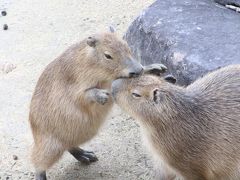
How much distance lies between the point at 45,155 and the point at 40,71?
1.72 m

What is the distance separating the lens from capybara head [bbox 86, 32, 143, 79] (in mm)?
4597

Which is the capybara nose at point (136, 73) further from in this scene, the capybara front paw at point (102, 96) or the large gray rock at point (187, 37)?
the large gray rock at point (187, 37)

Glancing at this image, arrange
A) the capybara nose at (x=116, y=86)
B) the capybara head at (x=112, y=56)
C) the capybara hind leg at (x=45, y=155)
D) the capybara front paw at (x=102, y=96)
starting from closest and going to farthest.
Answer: the capybara nose at (x=116, y=86)
the capybara head at (x=112, y=56)
the capybara front paw at (x=102, y=96)
the capybara hind leg at (x=45, y=155)

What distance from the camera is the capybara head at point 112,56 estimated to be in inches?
181

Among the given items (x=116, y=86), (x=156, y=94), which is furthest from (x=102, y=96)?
(x=156, y=94)

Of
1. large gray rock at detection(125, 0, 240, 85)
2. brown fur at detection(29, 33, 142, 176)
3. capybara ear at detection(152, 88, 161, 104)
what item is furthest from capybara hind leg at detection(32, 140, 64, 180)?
large gray rock at detection(125, 0, 240, 85)

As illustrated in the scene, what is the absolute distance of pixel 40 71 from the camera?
21.4 feet

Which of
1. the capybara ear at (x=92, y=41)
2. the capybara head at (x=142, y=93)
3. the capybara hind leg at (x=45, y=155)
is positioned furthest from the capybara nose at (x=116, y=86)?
the capybara hind leg at (x=45, y=155)

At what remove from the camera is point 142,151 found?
534 cm

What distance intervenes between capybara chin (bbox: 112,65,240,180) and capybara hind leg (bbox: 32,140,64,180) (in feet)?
2.74

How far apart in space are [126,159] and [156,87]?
44.7 inches

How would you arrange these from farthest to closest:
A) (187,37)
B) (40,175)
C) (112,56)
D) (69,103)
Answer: (187,37) → (40,175) → (69,103) → (112,56)

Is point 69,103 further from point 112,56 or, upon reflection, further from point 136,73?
point 136,73

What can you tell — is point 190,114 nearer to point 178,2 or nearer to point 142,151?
point 142,151
